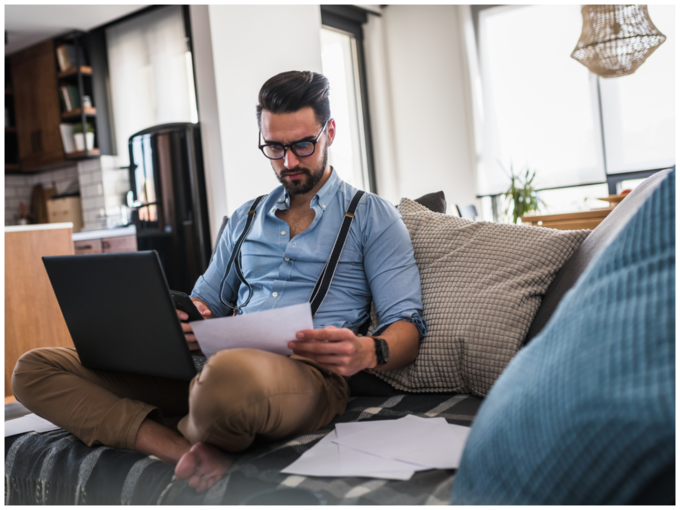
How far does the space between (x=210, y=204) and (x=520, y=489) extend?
3.78 metres

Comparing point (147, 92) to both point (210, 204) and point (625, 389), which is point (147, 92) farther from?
point (625, 389)

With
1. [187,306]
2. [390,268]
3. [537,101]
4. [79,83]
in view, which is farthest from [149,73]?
[187,306]

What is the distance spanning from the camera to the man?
99cm

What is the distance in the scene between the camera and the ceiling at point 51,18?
4.48 meters

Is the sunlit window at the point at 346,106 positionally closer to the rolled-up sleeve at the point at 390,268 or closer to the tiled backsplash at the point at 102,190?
the tiled backsplash at the point at 102,190

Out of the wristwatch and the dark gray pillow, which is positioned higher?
the dark gray pillow

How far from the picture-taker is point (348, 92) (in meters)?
5.63

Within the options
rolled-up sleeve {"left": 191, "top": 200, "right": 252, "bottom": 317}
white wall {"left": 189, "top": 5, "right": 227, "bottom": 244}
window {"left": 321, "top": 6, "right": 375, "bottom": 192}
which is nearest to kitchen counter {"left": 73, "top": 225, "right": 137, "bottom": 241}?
white wall {"left": 189, "top": 5, "right": 227, "bottom": 244}

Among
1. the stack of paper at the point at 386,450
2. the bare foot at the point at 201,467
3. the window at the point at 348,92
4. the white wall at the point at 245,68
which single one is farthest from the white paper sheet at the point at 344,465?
the window at the point at 348,92

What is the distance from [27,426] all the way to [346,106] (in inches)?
184

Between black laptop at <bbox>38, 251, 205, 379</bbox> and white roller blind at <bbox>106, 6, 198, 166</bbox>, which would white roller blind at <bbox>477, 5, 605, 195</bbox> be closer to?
white roller blind at <bbox>106, 6, 198, 166</bbox>

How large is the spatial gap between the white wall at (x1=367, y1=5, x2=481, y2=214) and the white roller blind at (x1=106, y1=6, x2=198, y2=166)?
190cm

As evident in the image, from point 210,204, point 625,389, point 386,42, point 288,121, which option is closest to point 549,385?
point 625,389

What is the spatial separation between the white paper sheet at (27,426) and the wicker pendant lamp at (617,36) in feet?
11.2
